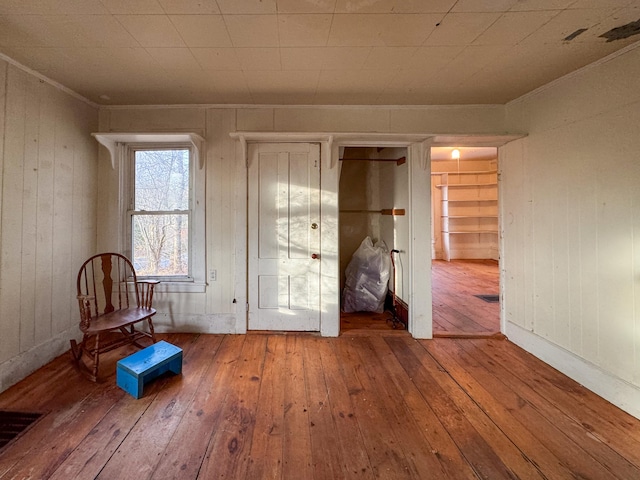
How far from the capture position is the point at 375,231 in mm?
3812

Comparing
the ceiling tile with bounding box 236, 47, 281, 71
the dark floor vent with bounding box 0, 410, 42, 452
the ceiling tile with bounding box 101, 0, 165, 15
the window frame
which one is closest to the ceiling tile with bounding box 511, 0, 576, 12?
the ceiling tile with bounding box 236, 47, 281, 71

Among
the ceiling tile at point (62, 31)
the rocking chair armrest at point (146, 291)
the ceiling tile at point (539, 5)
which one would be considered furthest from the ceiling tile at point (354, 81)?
the rocking chair armrest at point (146, 291)

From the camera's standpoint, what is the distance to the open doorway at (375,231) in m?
3.02

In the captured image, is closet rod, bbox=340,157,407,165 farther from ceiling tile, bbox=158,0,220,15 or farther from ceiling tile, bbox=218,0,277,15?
ceiling tile, bbox=158,0,220,15

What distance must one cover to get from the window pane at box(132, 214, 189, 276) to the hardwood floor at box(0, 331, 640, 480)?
0.89 m

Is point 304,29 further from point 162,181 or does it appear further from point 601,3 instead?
point 162,181

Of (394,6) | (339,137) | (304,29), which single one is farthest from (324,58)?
(339,137)

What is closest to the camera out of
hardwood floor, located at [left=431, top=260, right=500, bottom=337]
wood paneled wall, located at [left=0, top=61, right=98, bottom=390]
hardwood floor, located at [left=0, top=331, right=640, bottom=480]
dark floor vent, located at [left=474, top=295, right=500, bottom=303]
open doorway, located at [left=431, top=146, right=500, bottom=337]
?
hardwood floor, located at [left=0, top=331, right=640, bottom=480]

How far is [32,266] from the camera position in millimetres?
2096

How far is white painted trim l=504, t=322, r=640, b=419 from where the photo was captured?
1.70 metres

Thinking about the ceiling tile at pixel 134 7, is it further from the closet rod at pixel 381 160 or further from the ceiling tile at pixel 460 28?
the closet rod at pixel 381 160

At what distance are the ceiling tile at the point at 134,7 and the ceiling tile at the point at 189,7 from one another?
1.7 inches

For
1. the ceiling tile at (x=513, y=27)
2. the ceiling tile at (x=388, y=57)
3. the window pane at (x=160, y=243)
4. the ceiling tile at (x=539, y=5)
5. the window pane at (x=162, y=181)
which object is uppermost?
the ceiling tile at (x=388, y=57)

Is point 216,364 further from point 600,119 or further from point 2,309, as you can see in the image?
point 600,119
